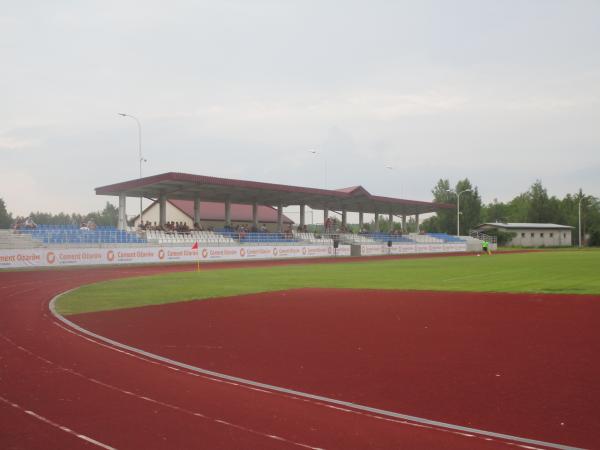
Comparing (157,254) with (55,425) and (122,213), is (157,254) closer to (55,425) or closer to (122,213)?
(122,213)

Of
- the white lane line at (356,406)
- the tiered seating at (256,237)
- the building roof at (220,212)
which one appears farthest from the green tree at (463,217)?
the white lane line at (356,406)

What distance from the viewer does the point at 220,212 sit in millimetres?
73312

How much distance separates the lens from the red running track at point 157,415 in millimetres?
5371

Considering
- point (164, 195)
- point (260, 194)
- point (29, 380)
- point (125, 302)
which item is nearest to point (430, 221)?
point (260, 194)

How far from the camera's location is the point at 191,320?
44.4 ft

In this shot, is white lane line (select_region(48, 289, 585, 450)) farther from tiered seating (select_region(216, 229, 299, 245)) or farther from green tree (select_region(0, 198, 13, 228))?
green tree (select_region(0, 198, 13, 228))

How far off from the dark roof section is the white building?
81.2 feet

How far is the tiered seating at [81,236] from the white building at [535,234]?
71219 millimetres

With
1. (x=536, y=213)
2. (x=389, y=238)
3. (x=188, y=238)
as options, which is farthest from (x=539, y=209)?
(x=188, y=238)

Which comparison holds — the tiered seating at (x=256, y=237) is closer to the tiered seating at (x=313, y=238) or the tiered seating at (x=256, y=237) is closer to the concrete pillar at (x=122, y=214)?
the tiered seating at (x=313, y=238)

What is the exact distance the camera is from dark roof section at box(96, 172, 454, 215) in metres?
47.0

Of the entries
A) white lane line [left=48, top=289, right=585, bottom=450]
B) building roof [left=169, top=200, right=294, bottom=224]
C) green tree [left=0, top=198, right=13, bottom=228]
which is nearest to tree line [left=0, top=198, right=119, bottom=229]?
green tree [left=0, top=198, right=13, bottom=228]

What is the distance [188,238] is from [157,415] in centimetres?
4220

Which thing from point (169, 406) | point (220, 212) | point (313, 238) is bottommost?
point (169, 406)
